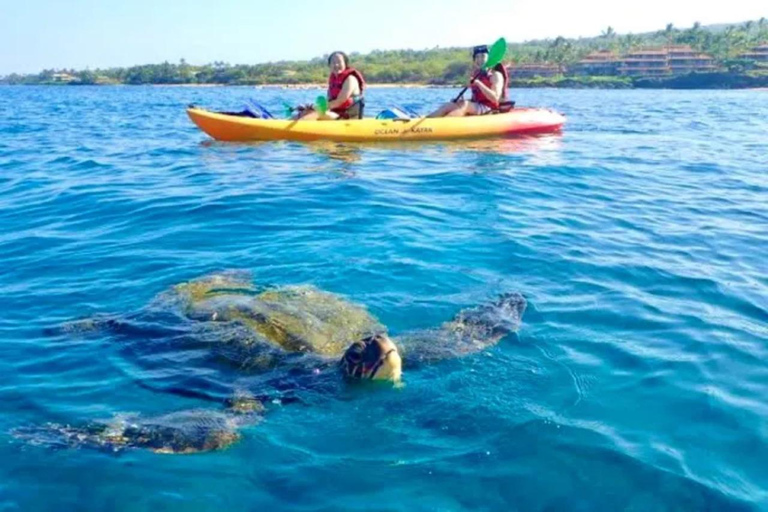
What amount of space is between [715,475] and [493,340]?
1941 mm

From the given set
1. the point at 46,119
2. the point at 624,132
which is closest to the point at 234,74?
the point at 46,119

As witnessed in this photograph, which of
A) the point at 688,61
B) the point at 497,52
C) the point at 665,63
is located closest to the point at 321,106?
the point at 497,52

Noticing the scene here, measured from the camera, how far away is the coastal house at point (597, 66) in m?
84.5

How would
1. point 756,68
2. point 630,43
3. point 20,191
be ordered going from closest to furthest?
point 20,191, point 756,68, point 630,43

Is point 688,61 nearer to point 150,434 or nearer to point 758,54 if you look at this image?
point 758,54

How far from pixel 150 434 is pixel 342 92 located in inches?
486

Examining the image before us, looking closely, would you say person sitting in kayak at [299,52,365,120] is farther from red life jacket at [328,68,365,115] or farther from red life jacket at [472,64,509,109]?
red life jacket at [472,64,509,109]

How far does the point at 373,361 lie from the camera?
15.4 feet

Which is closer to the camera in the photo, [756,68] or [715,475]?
[715,475]

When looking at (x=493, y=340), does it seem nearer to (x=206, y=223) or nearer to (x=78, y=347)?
(x=78, y=347)

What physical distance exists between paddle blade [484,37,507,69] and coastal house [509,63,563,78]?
2803 inches

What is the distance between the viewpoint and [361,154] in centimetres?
1446

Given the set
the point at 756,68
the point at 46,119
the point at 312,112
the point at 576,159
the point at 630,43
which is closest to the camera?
the point at 576,159

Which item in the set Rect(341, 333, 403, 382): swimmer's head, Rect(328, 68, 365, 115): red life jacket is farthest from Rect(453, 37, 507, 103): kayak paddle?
Rect(341, 333, 403, 382): swimmer's head
